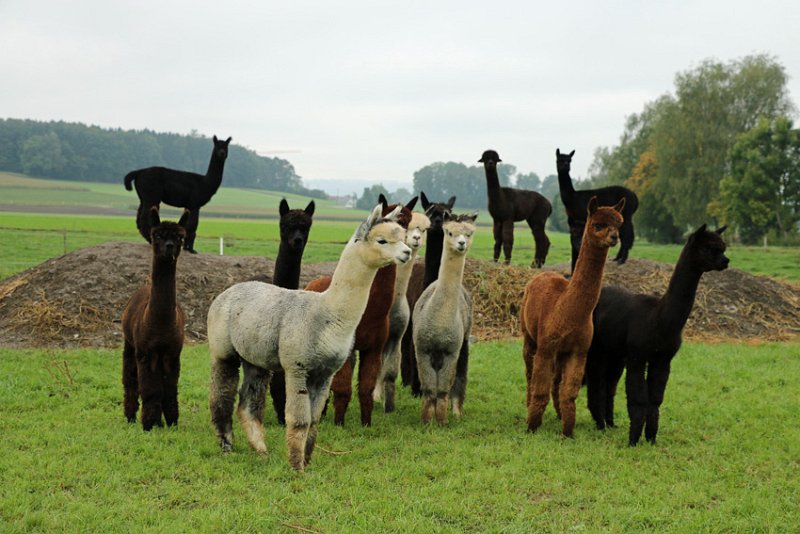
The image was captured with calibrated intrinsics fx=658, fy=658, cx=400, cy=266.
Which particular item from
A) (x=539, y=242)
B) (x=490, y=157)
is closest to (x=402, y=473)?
(x=490, y=157)

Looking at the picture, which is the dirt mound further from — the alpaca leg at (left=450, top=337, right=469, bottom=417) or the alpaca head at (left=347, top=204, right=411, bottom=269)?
the alpaca head at (left=347, top=204, right=411, bottom=269)

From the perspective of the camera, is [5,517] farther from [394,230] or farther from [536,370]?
[536,370]

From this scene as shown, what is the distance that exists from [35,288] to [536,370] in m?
10.4

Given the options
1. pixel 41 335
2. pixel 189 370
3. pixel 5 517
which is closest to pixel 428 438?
pixel 5 517

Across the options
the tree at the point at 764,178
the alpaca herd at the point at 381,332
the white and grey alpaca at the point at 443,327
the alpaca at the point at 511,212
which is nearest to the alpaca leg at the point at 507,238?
the alpaca at the point at 511,212

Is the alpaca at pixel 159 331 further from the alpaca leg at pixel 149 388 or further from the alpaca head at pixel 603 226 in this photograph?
the alpaca head at pixel 603 226

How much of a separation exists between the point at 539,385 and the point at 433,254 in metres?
2.35

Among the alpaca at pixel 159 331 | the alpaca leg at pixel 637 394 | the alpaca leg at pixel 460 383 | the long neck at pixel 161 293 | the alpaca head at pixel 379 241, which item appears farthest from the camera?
the alpaca leg at pixel 460 383

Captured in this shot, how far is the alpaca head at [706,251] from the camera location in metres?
6.36

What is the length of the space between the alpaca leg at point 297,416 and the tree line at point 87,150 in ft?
323

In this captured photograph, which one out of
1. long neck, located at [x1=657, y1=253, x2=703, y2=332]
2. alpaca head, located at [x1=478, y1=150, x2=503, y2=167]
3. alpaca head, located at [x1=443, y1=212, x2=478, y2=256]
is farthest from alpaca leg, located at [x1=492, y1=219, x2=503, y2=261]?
long neck, located at [x1=657, y1=253, x2=703, y2=332]

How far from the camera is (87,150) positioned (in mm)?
96438

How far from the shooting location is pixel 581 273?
6.87 metres

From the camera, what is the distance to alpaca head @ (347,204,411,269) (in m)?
5.55
